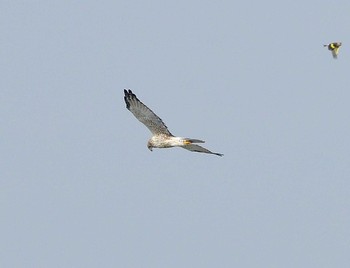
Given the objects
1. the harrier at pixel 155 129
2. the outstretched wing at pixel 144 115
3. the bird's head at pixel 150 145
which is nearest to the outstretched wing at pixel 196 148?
the harrier at pixel 155 129

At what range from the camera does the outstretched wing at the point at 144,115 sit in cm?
4097

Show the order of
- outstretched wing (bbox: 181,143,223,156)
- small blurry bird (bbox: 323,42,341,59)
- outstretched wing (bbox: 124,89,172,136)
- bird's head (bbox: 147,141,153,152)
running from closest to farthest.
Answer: outstretched wing (bbox: 124,89,172,136), outstretched wing (bbox: 181,143,223,156), bird's head (bbox: 147,141,153,152), small blurry bird (bbox: 323,42,341,59)

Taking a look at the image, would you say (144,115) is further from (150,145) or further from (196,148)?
(196,148)

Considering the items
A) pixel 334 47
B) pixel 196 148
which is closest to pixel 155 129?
pixel 196 148

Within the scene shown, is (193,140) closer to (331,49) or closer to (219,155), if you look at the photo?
(219,155)

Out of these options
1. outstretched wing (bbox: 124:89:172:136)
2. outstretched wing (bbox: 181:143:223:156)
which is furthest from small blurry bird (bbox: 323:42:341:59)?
outstretched wing (bbox: 124:89:172:136)

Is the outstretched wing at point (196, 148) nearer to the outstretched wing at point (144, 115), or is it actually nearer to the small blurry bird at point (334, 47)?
the outstretched wing at point (144, 115)

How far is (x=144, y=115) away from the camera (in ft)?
137

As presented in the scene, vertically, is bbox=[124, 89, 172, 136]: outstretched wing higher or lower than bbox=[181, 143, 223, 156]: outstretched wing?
higher

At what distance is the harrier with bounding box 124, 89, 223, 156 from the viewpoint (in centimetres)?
4109

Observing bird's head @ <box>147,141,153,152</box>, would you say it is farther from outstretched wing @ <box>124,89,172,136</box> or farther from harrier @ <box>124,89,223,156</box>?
outstretched wing @ <box>124,89,172,136</box>

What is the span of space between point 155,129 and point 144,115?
1.07 m

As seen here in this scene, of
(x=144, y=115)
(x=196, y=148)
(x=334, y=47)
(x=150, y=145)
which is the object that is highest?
(x=334, y=47)

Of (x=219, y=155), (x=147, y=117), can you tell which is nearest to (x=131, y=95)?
(x=147, y=117)
